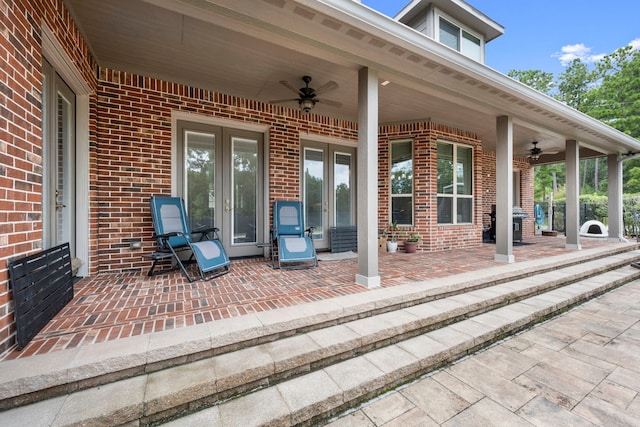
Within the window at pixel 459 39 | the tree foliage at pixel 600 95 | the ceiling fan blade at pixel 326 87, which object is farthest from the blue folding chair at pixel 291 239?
the tree foliage at pixel 600 95

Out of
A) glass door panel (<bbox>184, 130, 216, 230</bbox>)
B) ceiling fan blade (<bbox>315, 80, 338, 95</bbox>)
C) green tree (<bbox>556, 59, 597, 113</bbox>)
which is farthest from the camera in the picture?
green tree (<bbox>556, 59, 597, 113</bbox>)

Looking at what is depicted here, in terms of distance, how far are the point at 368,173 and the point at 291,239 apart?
1.53m

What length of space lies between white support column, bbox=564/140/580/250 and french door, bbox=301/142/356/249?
4405 millimetres

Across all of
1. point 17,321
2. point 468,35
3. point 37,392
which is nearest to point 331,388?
point 37,392

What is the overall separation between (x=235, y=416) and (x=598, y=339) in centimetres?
310

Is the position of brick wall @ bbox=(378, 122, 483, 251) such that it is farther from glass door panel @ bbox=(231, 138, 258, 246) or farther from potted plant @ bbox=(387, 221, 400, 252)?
glass door panel @ bbox=(231, 138, 258, 246)

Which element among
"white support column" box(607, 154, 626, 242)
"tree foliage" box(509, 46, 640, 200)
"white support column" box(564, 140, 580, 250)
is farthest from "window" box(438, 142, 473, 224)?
"tree foliage" box(509, 46, 640, 200)

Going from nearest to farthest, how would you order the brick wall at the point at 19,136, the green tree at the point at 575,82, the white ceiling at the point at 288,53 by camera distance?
the brick wall at the point at 19,136 → the white ceiling at the point at 288,53 → the green tree at the point at 575,82

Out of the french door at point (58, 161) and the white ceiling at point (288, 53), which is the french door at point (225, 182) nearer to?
the white ceiling at point (288, 53)

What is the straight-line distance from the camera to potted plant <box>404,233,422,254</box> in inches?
209

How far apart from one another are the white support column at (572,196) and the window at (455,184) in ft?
5.83

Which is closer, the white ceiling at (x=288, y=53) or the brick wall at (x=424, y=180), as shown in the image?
the white ceiling at (x=288, y=53)

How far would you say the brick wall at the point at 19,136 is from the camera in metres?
1.55

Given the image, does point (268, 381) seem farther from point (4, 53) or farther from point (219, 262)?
point (4, 53)
